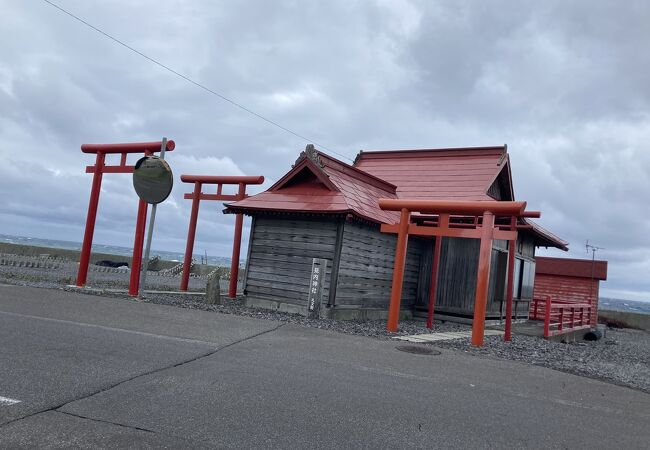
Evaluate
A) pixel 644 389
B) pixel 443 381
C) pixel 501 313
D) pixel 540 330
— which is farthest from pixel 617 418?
pixel 501 313

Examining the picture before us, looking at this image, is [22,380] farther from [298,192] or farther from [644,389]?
[298,192]

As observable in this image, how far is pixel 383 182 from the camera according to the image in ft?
54.2

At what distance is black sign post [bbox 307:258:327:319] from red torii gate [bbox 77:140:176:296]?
4.84m

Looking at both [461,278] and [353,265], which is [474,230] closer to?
[353,265]

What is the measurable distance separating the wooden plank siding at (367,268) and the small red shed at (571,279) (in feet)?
41.5

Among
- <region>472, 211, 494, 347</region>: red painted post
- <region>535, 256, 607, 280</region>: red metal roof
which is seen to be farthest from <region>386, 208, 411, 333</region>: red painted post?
<region>535, 256, 607, 280</region>: red metal roof

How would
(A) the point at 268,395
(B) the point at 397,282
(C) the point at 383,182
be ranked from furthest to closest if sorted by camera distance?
(C) the point at 383,182
(B) the point at 397,282
(A) the point at 268,395

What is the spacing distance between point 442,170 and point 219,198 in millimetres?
8600

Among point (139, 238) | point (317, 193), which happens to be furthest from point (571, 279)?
point (139, 238)

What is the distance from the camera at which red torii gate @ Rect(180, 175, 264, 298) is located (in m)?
15.8

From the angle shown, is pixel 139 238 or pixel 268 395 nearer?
pixel 268 395

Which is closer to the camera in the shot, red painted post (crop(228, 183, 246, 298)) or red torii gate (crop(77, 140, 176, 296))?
red torii gate (crop(77, 140, 176, 296))

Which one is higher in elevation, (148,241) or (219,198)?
(219,198)

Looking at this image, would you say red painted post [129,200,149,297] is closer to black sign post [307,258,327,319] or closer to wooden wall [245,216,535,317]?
wooden wall [245,216,535,317]
